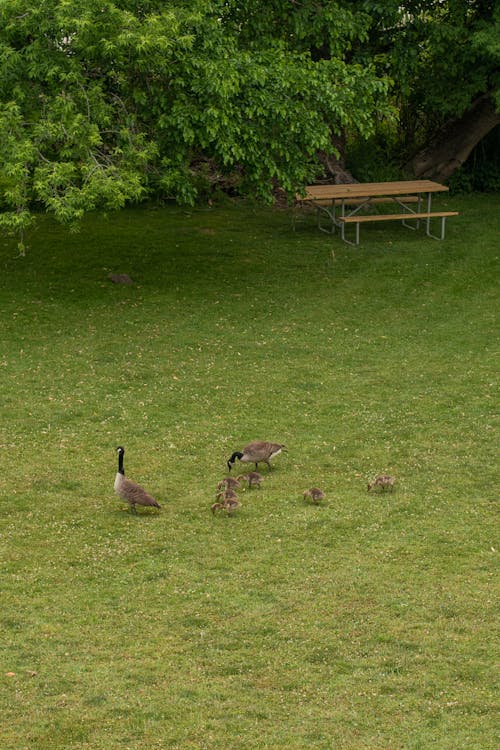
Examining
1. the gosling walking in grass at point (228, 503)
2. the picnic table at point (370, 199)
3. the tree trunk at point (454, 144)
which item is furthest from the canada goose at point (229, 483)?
the tree trunk at point (454, 144)

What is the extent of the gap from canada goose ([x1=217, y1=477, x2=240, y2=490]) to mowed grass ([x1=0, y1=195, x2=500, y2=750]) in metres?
0.17

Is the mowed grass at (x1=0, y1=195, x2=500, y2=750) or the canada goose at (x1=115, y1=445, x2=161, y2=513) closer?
the mowed grass at (x1=0, y1=195, x2=500, y2=750)

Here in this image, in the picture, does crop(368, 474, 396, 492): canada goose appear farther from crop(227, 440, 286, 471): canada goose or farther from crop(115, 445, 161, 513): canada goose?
crop(115, 445, 161, 513): canada goose

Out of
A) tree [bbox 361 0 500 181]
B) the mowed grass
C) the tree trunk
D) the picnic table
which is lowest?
the mowed grass

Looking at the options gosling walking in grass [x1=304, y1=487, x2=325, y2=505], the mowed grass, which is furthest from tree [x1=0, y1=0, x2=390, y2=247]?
gosling walking in grass [x1=304, y1=487, x2=325, y2=505]

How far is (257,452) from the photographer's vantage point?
13.1m

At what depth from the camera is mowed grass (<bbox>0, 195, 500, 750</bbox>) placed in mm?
8648

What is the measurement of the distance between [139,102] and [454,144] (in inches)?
566

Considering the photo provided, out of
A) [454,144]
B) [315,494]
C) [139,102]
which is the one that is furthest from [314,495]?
[454,144]

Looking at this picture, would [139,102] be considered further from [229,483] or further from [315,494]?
[315,494]

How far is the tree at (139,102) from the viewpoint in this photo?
59.5 ft

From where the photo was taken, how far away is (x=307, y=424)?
15188mm

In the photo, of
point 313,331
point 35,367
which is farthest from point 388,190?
point 35,367

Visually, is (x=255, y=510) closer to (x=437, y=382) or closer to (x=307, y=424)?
(x=307, y=424)
